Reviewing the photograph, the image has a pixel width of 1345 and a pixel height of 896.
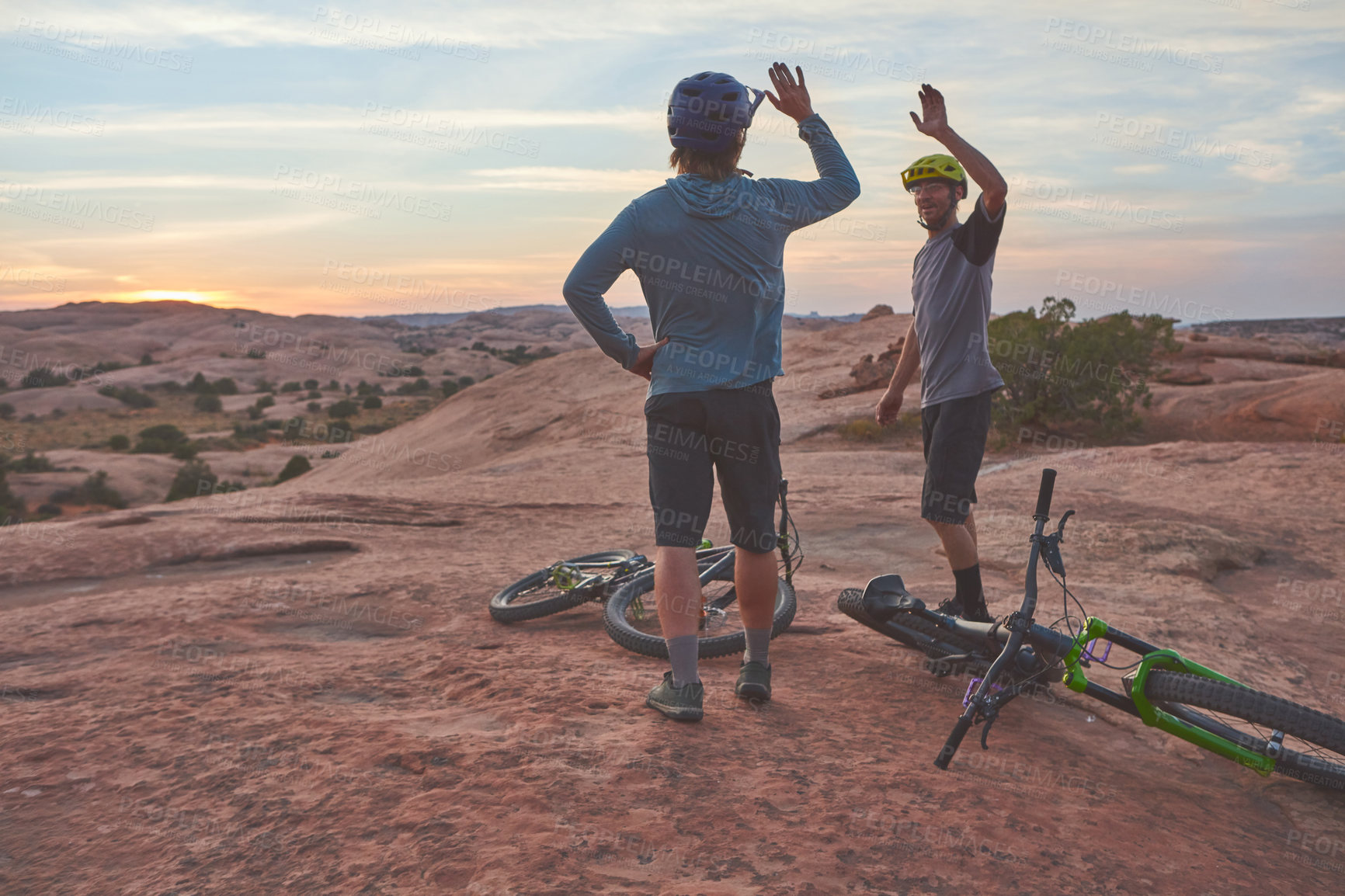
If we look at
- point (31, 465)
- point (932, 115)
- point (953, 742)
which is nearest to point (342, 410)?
point (31, 465)

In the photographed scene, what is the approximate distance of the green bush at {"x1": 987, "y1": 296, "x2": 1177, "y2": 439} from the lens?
1442 cm

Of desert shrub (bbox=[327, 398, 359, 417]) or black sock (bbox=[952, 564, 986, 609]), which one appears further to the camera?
desert shrub (bbox=[327, 398, 359, 417])

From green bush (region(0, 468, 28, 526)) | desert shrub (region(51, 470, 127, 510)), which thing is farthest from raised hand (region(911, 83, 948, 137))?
desert shrub (region(51, 470, 127, 510))

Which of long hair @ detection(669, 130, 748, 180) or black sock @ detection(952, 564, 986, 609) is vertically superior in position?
long hair @ detection(669, 130, 748, 180)

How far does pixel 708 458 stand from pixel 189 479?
22.0 meters

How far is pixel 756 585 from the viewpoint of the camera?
310 centimetres

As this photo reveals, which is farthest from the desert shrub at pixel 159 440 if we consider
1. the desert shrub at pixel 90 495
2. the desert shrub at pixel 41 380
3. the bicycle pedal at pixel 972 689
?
the bicycle pedal at pixel 972 689

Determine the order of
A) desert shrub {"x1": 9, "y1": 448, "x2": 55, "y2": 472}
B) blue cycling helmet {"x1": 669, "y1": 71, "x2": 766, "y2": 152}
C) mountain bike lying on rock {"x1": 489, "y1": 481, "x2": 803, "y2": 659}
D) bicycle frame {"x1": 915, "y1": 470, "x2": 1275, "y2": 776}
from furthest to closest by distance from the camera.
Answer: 1. desert shrub {"x1": 9, "y1": 448, "x2": 55, "y2": 472}
2. mountain bike lying on rock {"x1": 489, "y1": 481, "x2": 803, "y2": 659}
3. blue cycling helmet {"x1": 669, "y1": 71, "x2": 766, "y2": 152}
4. bicycle frame {"x1": 915, "y1": 470, "x2": 1275, "y2": 776}

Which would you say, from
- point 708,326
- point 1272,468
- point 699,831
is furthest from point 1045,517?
point 1272,468

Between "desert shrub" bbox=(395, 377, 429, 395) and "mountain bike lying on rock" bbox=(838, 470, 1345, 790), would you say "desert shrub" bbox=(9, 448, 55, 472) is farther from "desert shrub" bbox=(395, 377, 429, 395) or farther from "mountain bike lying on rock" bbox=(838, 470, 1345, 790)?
"mountain bike lying on rock" bbox=(838, 470, 1345, 790)

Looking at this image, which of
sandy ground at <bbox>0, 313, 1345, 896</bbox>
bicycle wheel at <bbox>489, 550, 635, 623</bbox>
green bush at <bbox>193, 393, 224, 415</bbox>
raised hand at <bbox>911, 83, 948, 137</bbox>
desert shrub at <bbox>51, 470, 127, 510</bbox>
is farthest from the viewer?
green bush at <bbox>193, 393, 224, 415</bbox>

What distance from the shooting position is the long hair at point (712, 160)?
9.71 ft

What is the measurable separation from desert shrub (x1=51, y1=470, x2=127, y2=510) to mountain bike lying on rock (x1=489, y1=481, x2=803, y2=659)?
63.8 feet

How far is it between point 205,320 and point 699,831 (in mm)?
106364
